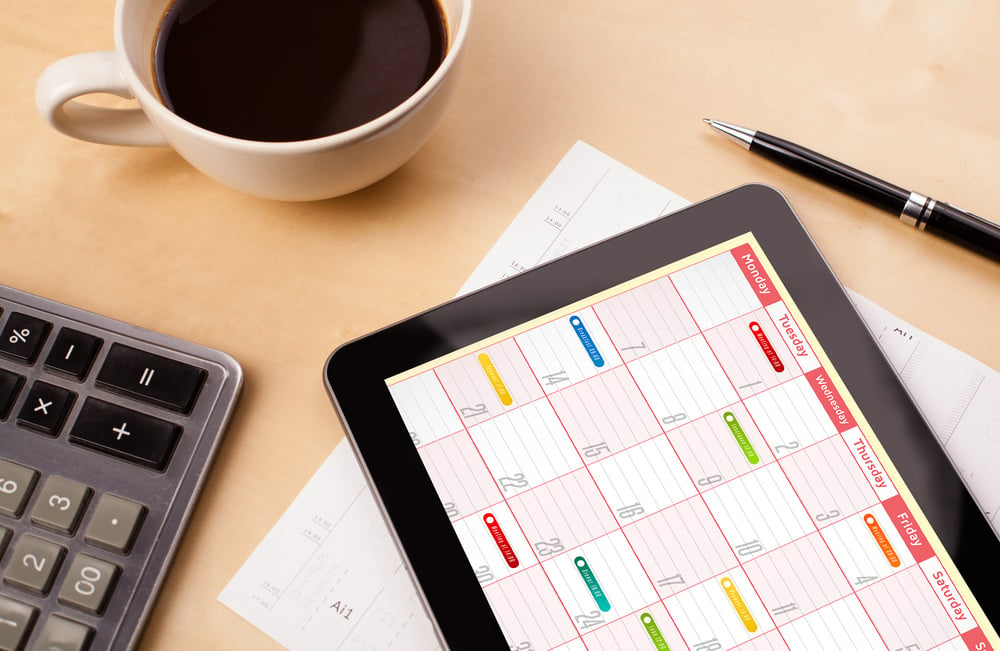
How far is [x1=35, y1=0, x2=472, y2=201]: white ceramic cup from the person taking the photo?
35 centimetres

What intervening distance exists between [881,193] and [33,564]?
1.43 feet

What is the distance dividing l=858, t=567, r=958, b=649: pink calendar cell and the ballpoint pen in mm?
176

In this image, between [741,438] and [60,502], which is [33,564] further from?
[741,438]

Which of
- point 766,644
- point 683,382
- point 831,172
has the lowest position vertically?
point 766,644

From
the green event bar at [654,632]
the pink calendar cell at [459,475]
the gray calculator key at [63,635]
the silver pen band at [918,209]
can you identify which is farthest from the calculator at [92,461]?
the silver pen band at [918,209]

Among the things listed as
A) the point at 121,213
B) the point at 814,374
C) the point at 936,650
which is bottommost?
the point at 936,650

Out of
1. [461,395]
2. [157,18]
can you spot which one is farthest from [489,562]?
[157,18]

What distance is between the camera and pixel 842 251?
434 millimetres

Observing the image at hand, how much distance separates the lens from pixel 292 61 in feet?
1.30

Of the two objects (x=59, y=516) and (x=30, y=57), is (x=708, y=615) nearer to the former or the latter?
(x=59, y=516)

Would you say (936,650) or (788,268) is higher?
(788,268)

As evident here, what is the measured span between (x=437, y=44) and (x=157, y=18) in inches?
5.1

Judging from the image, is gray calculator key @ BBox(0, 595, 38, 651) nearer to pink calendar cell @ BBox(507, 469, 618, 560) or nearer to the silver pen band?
pink calendar cell @ BBox(507, 469, 618, 560)

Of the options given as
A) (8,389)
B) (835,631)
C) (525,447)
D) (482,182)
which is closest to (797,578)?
(835,631)
